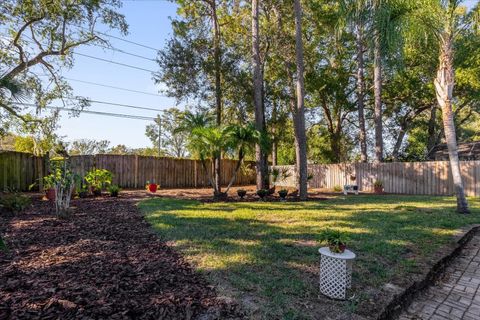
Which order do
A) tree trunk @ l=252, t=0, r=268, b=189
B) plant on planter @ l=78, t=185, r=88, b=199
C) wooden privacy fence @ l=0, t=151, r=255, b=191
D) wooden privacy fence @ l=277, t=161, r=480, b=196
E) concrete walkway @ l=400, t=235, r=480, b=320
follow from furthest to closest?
wooden privacy fence @ l=277, t=161, r=480, b=196 < tree trunk @ l=252, t=0, r=268, b=189 < wooden privacy fence @ l=0, t=151, r=255, b=191 < plant on planter @ l=78, t=185, r=88, b=199 < concrete walkway @ l=400, t=235, r=480, b=320

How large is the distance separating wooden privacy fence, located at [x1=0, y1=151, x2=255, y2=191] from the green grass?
6.03 meters

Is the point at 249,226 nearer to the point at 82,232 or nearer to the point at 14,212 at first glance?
the point at 82,232

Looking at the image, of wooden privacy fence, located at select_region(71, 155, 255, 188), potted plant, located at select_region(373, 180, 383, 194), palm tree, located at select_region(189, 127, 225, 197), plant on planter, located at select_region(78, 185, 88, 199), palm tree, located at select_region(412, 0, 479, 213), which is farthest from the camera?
potted plant, located at select_region(373, 180, 383, 194)

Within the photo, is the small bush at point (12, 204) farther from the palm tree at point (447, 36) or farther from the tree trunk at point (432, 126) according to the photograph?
the tree trunk at point (432, 126)

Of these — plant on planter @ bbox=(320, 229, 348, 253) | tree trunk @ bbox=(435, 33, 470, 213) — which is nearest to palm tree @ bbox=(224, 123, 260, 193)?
tree trunk @ bbox=(435, 33, 470, 213)

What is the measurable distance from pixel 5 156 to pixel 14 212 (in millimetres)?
4775

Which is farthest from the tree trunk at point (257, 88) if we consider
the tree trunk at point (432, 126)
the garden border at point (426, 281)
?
the tree trunk at point (432, 126)

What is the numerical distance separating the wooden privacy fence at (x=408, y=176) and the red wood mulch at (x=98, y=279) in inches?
463

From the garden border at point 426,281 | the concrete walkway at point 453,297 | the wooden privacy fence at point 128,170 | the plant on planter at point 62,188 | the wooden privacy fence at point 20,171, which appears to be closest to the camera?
the garden border at point 426,281

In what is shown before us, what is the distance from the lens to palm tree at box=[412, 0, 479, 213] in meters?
7.04

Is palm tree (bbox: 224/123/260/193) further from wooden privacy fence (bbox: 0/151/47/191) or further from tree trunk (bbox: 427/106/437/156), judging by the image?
tree trunk (bbox: 427/106/437/156)

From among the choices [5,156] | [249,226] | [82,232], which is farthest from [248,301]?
[5,156]

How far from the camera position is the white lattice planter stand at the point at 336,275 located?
2689 mm

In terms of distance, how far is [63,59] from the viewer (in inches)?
431
